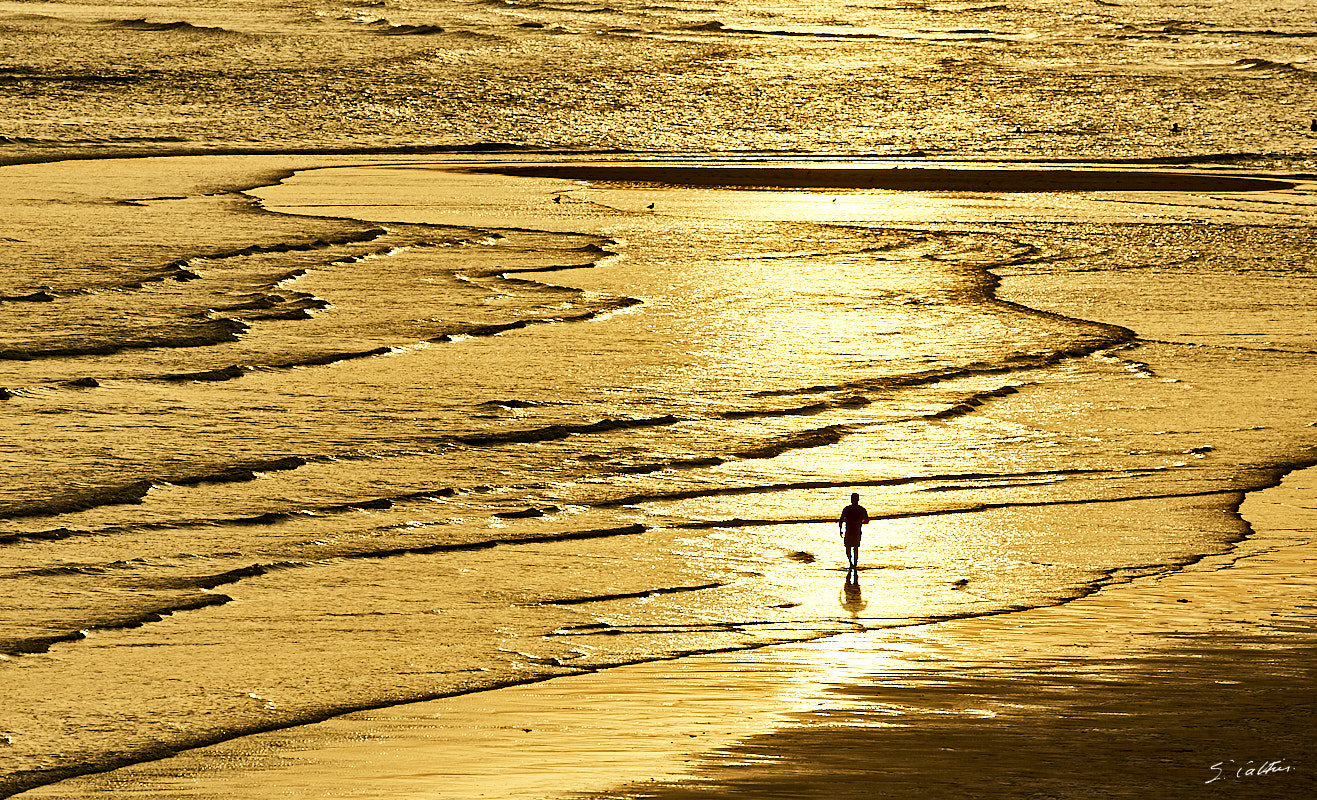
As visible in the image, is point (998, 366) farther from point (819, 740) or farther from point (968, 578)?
point (819, 740)

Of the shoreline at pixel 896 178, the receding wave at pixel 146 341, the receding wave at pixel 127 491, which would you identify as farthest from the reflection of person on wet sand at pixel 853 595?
the shoreline at pixel 896 178

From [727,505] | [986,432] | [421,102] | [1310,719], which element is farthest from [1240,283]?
[421,102]

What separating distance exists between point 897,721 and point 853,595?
133 centimetres

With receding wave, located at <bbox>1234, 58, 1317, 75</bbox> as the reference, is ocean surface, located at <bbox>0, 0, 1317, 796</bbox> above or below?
below

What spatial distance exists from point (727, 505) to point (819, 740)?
270cm

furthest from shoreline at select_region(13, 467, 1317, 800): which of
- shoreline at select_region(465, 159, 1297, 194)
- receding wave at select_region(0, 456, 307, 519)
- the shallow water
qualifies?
the shallow water

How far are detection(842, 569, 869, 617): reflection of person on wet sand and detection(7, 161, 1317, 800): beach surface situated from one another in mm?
15

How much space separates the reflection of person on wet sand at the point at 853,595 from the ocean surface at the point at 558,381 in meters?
0.04

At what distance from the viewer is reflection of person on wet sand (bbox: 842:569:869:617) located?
7039 mm

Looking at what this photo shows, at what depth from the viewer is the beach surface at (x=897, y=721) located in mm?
5391

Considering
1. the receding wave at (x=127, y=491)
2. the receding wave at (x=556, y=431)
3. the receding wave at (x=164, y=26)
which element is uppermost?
the receding wave at (x=164, y=26)

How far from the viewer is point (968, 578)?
7.45 m
